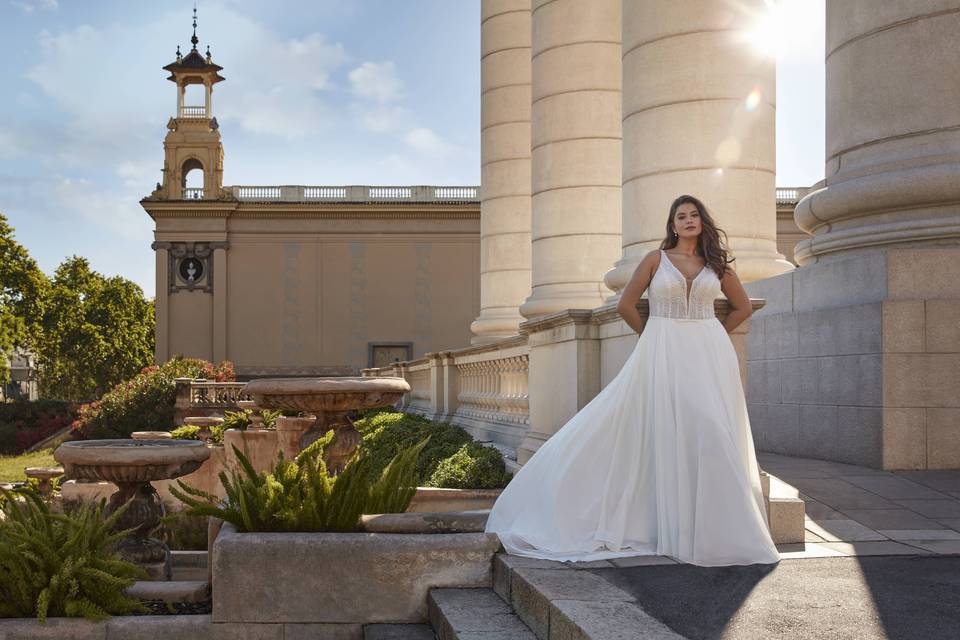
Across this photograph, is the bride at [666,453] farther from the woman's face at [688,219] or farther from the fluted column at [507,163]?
the fluted column at [507,163]

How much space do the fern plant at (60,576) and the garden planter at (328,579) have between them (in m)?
0.70

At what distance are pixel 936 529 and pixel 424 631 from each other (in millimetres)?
3409

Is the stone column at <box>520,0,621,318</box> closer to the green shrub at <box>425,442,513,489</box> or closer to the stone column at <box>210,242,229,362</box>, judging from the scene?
the green shrub at <box>425,442,513,489</box>

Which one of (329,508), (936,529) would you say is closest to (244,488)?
(329,508)

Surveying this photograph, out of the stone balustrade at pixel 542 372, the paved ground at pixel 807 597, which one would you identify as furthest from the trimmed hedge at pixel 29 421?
the paved ground at pixel 807 597

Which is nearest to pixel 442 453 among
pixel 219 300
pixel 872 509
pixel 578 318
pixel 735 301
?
pixel 578 318

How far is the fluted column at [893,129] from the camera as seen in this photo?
8227mm

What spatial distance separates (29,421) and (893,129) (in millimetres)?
47458

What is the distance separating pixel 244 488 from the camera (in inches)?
222

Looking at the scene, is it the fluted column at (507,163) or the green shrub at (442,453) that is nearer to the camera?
the green shrub at (442,453)

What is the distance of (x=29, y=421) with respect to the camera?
4706cm

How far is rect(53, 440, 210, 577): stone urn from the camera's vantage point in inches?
281

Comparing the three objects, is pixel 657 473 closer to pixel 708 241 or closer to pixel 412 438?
pixel 708 241

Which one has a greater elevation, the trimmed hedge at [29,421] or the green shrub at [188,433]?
the green shrub at [188,433]
